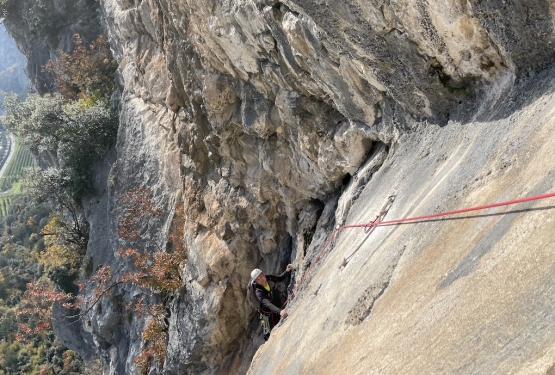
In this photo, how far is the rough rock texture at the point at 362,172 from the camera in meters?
3.09

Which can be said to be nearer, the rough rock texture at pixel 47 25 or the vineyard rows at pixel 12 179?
the rough rock texture at pixel 47 25

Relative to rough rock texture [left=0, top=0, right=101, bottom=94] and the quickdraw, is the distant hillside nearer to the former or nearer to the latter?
rough rock texture [left=0, top=0, right=101, bottom=94]

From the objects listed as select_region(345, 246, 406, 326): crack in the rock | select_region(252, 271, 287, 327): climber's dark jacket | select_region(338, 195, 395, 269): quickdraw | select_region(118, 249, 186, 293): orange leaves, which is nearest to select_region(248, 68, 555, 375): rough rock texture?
select_region(345, 246, 406, 326): crack in the rock

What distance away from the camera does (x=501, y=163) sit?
371 centimetres

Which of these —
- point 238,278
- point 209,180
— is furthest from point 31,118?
point 238,278

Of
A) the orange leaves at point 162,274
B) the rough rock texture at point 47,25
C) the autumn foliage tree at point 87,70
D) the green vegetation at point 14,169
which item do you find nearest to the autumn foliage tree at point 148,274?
the orange leaves at point 162,274

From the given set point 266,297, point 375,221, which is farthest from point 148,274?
point 375,221

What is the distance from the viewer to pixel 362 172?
7.10 metres

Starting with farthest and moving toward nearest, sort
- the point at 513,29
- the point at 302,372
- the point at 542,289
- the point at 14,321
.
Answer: the point at 14,321 < the point at 302,372 < the point at 513,29 < the point at 542,289

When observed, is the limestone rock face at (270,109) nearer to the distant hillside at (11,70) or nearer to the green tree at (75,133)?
the green tree at (75,133)

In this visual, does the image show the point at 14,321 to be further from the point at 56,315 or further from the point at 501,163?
the point at 501,163

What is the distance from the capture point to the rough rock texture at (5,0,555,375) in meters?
3.09

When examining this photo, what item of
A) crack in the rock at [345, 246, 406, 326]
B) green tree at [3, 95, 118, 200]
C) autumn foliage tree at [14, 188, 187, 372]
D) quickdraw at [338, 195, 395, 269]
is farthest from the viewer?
green tree at [3, 95, 118, 200]

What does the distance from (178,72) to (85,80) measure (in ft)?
39.2
